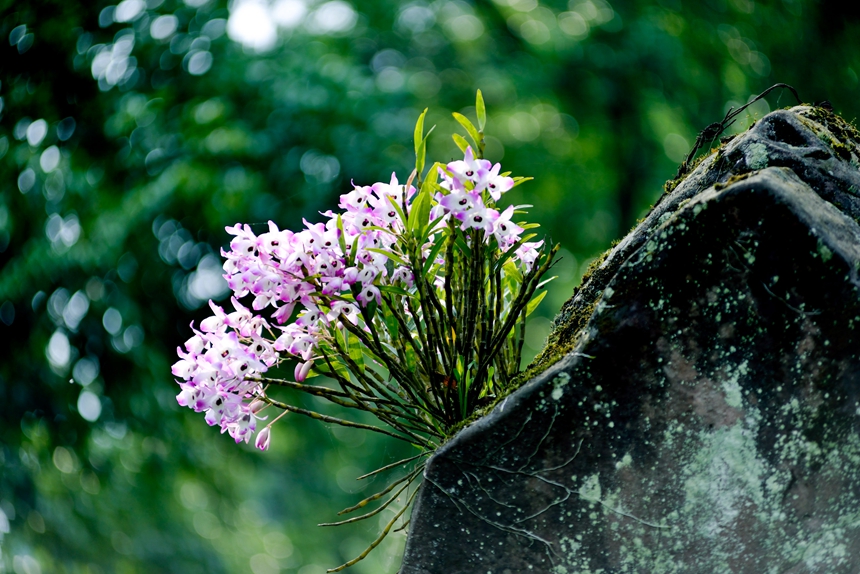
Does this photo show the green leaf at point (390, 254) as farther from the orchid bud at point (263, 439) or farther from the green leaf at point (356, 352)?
the orchid bud at point (263, 439)

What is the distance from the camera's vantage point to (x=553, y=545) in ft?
4.00

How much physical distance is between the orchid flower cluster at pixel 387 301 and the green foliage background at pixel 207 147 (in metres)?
4.48

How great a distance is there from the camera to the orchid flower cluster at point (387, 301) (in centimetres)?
131

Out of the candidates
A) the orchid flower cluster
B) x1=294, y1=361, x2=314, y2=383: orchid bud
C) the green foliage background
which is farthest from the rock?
the green foliage background

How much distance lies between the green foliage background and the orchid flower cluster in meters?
4.48

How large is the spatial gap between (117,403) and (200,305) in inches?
47.6

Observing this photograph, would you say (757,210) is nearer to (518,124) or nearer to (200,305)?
(200,305)

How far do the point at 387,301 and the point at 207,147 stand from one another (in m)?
4.87

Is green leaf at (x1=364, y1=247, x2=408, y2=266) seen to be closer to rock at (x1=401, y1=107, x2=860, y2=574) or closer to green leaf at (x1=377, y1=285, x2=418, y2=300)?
green leaf at (x1=377, y1=285, x2=418, y2=300)

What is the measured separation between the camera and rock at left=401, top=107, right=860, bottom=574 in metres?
1.12

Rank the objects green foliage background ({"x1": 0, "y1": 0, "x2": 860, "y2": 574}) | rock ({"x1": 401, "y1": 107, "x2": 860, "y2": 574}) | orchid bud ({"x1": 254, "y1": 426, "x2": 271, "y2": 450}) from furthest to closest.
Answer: green foliage background ({"x1": 0, "y1": 0, "x2": 860, "y2": 574})
orchid bud ({"x1": 254, "y1": 426, "x2": 271, "y2": 450})
rock ({"x1": 401, "y1": 107, "x2": 860, "y2": 574})

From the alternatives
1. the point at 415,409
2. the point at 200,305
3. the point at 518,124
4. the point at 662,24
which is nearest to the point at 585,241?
the point at 518,124

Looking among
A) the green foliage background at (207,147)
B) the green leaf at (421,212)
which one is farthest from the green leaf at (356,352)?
the green foliage background at (207,147)

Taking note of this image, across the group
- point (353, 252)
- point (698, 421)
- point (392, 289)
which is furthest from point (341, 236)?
point (698, 421)
